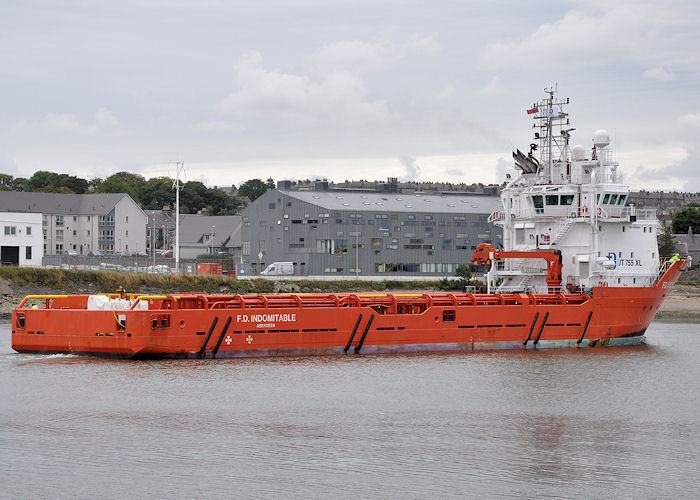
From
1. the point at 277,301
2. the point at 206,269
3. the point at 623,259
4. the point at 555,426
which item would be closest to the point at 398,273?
the point at 206,269

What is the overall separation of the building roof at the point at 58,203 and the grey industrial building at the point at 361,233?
106 ft

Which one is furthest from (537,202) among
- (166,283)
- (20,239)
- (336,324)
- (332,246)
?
(20,239)

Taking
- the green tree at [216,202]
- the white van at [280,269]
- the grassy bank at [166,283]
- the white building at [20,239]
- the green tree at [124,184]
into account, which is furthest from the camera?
the green tree at [216,202]

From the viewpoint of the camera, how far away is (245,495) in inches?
692

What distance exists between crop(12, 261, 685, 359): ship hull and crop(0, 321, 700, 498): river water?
0.82m

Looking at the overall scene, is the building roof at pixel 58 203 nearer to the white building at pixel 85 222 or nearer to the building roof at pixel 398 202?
the white building at pixel 85 222

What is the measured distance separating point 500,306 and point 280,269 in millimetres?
37065

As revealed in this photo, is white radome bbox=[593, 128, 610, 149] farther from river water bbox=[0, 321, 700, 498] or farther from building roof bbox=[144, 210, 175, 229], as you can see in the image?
building roof bbox=[144, 210, 175, 229]

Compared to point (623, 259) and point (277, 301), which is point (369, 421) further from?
point (623, 259)

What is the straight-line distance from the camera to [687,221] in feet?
367

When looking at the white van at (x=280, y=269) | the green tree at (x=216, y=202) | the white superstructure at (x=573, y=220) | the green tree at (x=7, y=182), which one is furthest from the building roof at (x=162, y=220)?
the white superstructure at (x=573, y=220)

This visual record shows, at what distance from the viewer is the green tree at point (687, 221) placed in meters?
111

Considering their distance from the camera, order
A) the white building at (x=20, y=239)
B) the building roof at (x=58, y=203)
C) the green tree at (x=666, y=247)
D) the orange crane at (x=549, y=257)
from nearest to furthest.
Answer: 1. the orange crane at (x=549, y=257)
2. the white building at (x=20, y=239)
3. the green tree at (x=666, y=247)
4. the building roof at (x=58, y=203)

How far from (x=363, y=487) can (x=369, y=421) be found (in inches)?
209
